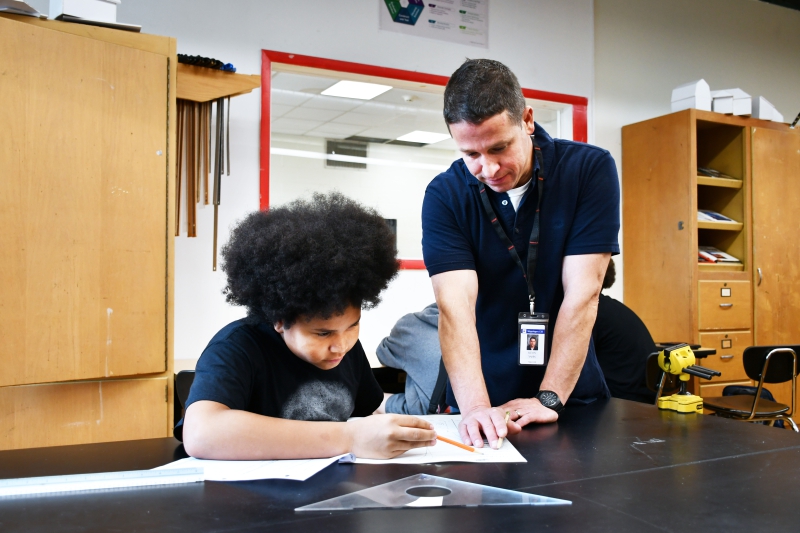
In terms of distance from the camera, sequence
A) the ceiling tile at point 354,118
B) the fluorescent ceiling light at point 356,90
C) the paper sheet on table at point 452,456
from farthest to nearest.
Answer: the ceiling tile at point 354,118 < the fluorescent ceiling light at point 356,90 < the paper sheet on table at point 452,456

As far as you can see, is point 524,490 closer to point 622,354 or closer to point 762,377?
point 622,354

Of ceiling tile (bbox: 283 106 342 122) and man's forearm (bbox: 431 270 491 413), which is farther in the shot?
ceiling tile (bbox: 283 106 342 122)

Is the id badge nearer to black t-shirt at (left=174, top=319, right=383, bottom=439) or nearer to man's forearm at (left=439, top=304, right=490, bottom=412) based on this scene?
man's forearm at (left=439, top=304, right=490, bottom=412)

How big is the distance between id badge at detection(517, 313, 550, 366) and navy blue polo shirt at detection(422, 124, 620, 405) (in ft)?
0.26

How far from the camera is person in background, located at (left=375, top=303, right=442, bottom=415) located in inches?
90.2

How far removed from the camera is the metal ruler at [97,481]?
857 millimetres

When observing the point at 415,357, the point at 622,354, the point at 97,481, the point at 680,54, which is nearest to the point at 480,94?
the point at 97,481

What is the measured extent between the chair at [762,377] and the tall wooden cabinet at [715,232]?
688mm

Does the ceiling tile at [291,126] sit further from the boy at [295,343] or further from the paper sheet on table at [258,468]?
the paper sheet on table at [258,468]

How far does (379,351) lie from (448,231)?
108cm

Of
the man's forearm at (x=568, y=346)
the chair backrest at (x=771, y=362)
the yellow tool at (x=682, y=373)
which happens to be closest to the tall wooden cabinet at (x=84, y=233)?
the man's forearm at (x=568, y=346)

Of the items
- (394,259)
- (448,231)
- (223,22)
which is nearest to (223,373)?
(394,259)

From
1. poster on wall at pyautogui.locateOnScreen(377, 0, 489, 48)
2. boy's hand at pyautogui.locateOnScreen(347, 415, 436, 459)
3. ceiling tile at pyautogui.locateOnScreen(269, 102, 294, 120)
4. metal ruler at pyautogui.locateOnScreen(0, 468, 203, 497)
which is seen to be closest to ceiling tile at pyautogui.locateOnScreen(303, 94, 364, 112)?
ceiling tile at pyautogui.locateOnScreen(269, 102, 294, 120)

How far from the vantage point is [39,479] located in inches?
34.9
